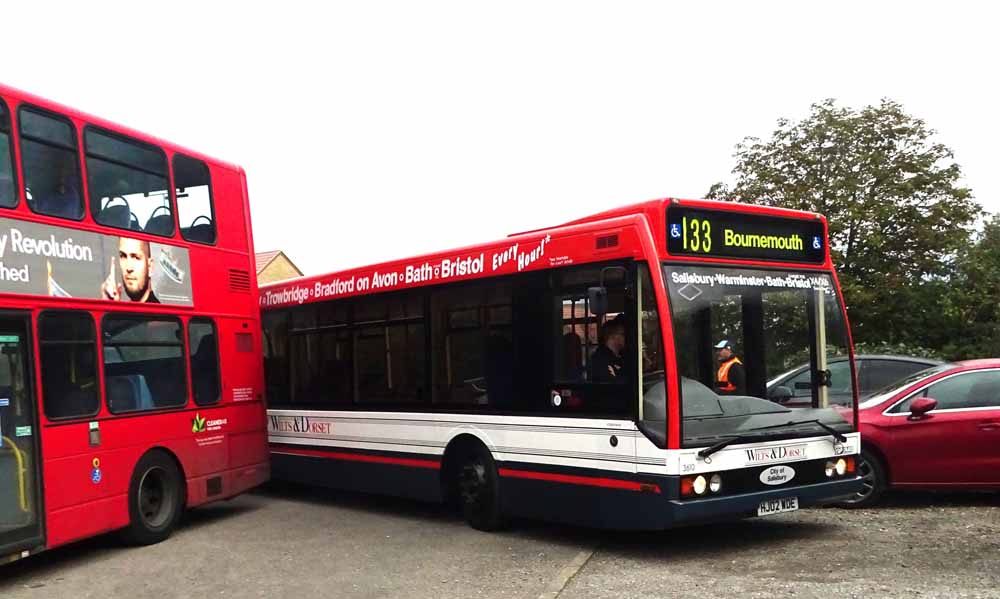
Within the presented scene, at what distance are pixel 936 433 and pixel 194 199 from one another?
822 cm

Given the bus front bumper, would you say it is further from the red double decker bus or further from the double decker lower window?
the double decker lower window

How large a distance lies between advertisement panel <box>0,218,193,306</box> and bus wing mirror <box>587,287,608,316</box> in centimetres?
472

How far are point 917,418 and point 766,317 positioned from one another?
2238 millimetres

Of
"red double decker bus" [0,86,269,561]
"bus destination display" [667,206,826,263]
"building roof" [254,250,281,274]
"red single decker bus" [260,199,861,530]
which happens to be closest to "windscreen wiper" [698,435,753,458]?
"red single decker bus" [260,199,861,530]

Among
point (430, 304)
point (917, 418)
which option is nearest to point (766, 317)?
point (917, 418)

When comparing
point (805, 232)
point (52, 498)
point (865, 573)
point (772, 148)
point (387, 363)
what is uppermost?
point (772, 148)

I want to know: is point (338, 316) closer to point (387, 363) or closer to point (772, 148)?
point (387, 363)

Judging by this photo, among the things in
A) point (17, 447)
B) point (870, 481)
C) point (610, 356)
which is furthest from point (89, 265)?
point (870, 481)

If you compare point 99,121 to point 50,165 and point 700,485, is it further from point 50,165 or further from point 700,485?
point 700,485

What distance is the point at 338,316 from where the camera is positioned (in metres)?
11.7

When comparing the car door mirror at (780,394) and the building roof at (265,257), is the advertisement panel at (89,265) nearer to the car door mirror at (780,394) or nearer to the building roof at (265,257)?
the car door mirror at (780,394)

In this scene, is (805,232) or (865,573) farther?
(805,232)

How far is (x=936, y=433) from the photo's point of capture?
955cm

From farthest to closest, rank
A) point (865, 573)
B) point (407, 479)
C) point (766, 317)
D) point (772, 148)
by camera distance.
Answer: point (772, 148) → point (407, 479) → point (766, 317) → point (865, 573)
